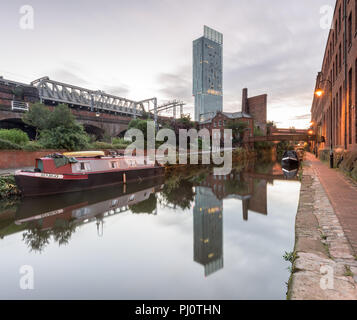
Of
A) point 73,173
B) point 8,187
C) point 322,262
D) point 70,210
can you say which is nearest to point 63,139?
point 73,173

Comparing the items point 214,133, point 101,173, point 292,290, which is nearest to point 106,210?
point 101,173

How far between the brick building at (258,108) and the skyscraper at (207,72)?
98174 millimetres

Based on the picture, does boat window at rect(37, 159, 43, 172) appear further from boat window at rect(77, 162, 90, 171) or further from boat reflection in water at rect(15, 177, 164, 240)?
boat window at rect(77, 162, 90, 171)

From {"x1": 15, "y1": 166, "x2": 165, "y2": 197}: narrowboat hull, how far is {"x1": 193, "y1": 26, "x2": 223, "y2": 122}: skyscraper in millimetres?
141883

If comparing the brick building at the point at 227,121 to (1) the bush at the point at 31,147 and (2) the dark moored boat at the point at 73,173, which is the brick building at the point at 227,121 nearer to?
(2) the dark moored boat at the point at 73,173

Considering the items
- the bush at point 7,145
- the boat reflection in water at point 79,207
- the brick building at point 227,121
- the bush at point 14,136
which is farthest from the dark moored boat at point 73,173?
the brick building at point 227,121

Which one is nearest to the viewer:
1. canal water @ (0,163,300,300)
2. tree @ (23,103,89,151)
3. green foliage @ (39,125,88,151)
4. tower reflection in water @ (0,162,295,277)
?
canal water @ (0,163,300,300)

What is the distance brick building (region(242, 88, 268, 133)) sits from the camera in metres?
49.1

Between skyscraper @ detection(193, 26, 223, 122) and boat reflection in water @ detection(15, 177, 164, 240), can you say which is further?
skyscraper @ detection(193, 26, 223, 122)

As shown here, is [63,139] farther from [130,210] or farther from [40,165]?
[130,210]

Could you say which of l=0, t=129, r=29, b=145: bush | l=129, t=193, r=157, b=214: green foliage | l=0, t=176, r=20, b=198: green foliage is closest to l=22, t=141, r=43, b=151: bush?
l=0, t=129, r=29, b=145: bush

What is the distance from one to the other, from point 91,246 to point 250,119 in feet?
151

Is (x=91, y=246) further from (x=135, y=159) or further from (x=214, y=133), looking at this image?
(x=214, y=133)

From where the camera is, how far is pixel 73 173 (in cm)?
1054
